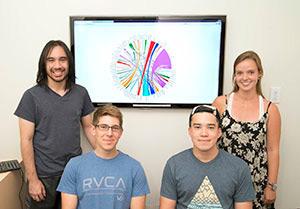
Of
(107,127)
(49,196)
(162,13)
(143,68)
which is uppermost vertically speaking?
(162,13)

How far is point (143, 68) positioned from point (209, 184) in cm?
99

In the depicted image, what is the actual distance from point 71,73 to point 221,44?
1.05 m

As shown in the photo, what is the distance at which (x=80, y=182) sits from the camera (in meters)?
1.63

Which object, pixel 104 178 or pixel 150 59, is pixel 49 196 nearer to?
pixel 104 178

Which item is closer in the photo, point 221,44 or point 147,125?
point 221,44

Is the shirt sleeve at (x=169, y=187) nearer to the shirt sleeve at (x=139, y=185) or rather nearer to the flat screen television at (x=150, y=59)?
the shirt sleeve at (x=139, y=185)

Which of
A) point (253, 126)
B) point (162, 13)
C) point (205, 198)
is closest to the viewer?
point (205, 198)

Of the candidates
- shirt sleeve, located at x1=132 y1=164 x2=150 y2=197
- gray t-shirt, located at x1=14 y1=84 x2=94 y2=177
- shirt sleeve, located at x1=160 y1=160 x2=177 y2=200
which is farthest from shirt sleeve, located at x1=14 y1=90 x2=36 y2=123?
shirt sleeve, located at x1=160 y1=160 x2=177 y2=200

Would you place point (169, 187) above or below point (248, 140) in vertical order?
below

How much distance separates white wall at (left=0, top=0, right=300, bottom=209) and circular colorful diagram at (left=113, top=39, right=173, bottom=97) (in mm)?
186

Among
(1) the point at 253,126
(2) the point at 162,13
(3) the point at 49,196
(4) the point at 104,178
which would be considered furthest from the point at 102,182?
(2) the point at 162,13

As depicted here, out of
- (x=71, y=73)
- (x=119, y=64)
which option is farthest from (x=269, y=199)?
(x=71, y=73)

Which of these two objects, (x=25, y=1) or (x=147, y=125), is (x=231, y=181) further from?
(x=25, y=1)

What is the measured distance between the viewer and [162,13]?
217 cm
